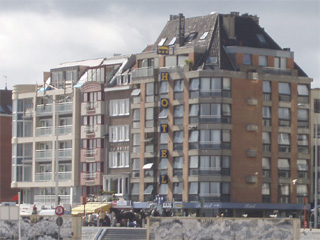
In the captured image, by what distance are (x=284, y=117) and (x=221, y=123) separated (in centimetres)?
Result: 711

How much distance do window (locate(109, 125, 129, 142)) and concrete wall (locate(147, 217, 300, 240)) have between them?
165ft

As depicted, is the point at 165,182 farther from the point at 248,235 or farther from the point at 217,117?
the point at 248,235

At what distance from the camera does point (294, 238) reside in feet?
249

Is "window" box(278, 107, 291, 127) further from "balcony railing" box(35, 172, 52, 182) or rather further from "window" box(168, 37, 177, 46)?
"balcony railing" box(35, 172, 52, 182)

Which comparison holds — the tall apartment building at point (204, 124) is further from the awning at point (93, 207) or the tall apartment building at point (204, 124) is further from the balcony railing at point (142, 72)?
the awning at point (93, 207)

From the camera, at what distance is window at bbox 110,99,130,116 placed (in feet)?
418

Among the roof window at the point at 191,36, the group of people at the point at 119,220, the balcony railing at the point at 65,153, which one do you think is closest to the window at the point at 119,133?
the balcony railing at the point at 65,153

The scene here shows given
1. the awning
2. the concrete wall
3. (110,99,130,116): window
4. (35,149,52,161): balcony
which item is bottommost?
the concrete wall

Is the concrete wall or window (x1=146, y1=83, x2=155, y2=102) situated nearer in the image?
the concrete wall

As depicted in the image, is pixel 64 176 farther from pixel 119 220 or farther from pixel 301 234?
pixel 301 234

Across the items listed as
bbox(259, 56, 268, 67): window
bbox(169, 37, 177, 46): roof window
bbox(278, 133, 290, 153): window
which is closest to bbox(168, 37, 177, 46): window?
bbox(169, 37, 177, 46): roof window

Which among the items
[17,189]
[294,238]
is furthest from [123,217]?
[17,189]

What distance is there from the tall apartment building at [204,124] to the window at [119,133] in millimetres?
102

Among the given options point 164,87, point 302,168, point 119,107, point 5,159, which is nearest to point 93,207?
point 119,107
